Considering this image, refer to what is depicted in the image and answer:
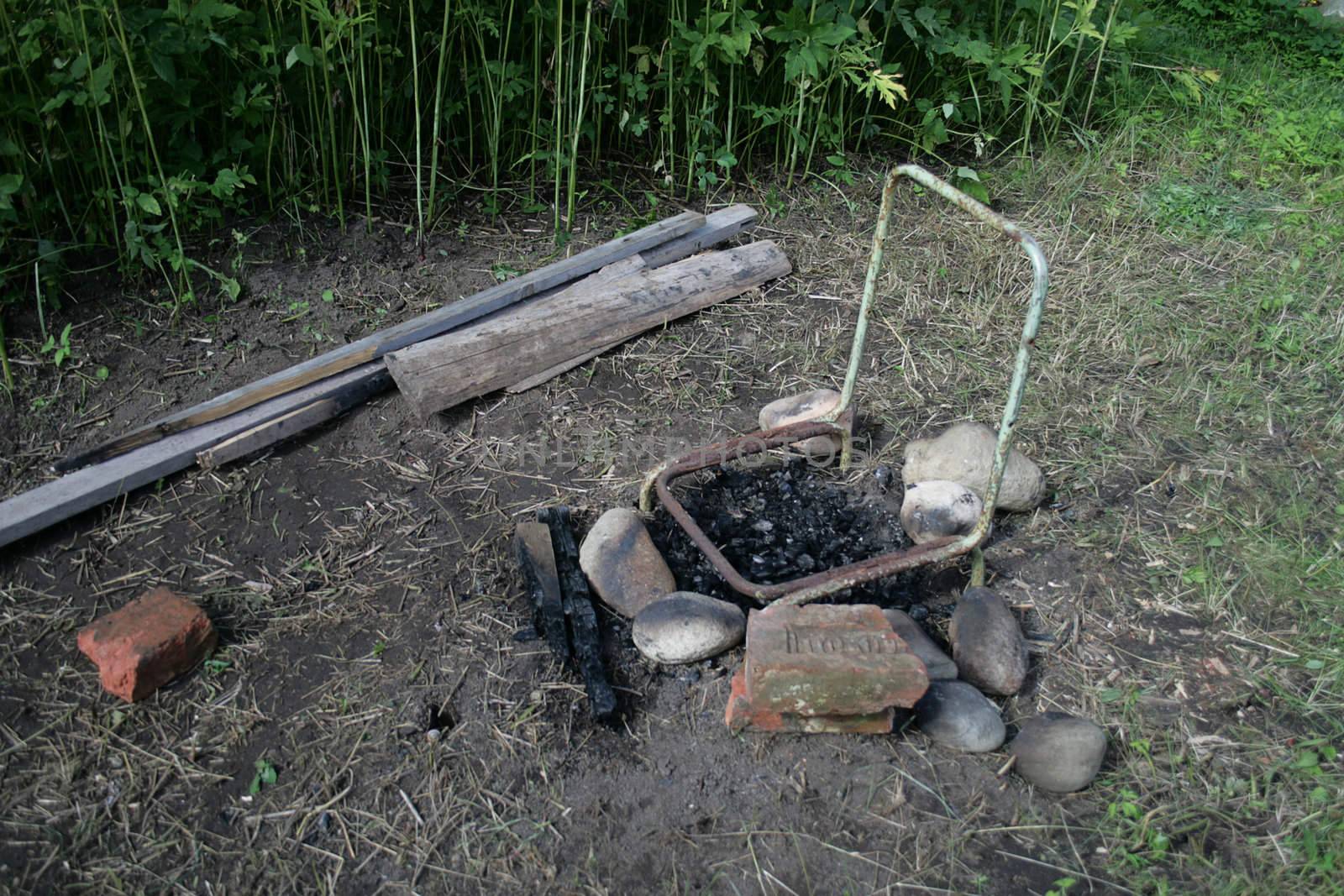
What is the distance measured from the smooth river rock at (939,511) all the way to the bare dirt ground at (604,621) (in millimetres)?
132

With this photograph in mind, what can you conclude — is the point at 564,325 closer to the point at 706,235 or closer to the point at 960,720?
the point at 706,235

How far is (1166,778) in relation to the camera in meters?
2.28

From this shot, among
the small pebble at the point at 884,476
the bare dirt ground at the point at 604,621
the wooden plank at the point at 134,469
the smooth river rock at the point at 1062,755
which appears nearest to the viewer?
the bare dirt ground at the point at 604,621

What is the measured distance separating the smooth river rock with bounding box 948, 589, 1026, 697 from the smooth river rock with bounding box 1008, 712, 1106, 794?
0.18 meters

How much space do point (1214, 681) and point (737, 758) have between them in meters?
1.23

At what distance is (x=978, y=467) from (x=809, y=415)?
557 millimetres

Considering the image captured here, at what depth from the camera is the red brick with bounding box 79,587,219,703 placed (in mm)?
2340

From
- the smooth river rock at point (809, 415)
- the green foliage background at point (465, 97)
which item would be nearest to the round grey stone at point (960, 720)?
the smooth river rock at point (809, 415)

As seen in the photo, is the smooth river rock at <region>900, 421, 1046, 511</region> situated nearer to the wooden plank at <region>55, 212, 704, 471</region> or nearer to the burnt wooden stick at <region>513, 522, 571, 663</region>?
the burnt wooden stick at <region>513, 522, 571, 663</region>

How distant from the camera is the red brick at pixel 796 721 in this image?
231 cm

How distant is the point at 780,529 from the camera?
294cm

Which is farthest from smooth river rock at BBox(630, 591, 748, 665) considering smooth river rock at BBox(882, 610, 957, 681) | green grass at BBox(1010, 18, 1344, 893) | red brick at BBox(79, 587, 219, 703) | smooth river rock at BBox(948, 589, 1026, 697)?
red brick at BBox(79, 587, 219, 703)

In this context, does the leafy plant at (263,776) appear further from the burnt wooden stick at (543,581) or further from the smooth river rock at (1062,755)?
the smooth river rock at (1062,755)

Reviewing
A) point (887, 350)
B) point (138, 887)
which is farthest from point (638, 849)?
point (887, 350)
